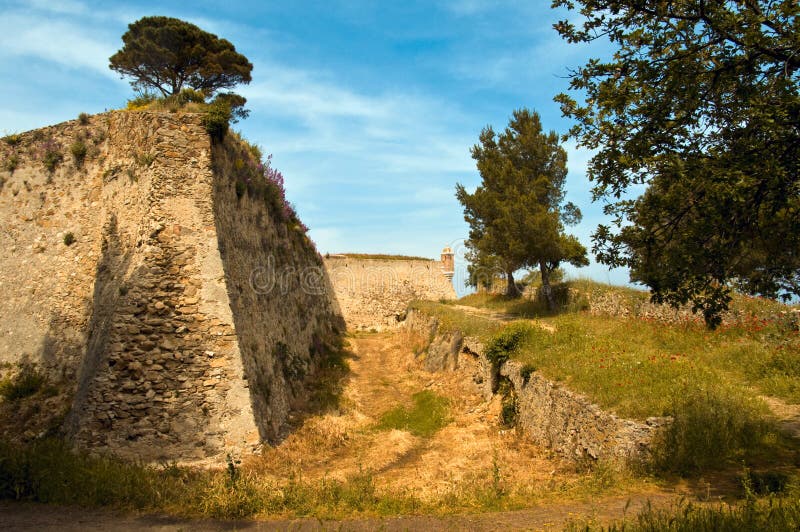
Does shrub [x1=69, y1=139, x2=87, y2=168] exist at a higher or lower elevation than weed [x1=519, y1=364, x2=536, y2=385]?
higher

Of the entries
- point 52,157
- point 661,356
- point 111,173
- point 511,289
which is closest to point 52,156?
point 52,157

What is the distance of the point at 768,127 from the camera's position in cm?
630

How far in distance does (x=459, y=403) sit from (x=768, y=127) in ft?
40.9

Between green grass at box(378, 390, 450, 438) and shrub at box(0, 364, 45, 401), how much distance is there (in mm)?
10132

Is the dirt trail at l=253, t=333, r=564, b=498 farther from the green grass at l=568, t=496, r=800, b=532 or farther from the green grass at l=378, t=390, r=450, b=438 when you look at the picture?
the green grass at l=568, t=496, r=800, b=532

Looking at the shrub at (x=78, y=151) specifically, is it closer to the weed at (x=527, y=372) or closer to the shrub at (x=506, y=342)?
the shrub at (x=506, y=342)

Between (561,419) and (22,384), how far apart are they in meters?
14.9

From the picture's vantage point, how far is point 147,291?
11766 mm

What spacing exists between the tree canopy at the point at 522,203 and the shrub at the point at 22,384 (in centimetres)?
1820

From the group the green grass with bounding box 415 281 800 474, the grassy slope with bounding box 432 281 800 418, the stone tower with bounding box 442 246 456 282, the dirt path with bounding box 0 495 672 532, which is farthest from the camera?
the stone tower with bounding box 442 246 456 282

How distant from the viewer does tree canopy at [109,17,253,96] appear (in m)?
27.2

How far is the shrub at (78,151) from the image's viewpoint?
15148mm

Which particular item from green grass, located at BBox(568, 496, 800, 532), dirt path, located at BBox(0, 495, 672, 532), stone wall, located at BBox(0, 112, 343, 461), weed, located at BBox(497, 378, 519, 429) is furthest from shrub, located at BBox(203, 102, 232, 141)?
green grass, located at BBox(568, 496, 800, 532)

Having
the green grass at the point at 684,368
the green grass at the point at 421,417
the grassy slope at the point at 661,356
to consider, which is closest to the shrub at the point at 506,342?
the green grass at the point at 684,368
